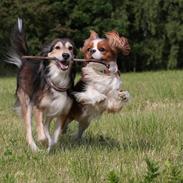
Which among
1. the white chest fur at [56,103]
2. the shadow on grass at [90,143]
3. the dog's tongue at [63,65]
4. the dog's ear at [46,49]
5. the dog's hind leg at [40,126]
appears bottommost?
the shadow on grass at [90,143]

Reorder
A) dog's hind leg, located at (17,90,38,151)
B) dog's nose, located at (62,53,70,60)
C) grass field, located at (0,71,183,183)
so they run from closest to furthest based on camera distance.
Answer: grass field, located at (0,71,183,183) < dog's nose, located at (62,53,70,60) < dog's hind leg, located at (17,90,38,151)

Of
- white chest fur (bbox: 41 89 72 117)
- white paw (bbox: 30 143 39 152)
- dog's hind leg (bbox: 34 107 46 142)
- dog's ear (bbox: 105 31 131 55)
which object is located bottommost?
white paw (bbox: 30 143 39 152)

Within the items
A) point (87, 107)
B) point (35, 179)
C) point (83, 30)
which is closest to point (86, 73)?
point (87, 107)

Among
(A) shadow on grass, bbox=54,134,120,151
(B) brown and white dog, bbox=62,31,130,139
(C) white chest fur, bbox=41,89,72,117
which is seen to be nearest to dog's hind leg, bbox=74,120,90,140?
(A) shadow on grass, bbox=54,134,120,151

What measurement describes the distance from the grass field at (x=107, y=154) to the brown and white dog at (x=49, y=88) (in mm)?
346

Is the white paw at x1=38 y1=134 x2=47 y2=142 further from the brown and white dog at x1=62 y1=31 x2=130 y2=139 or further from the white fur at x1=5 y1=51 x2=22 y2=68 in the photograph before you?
the white fur at x1=5 y1=51 x2=22 y2=68

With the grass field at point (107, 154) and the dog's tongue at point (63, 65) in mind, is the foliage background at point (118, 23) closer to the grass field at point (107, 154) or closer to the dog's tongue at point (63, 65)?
the grass field at point (107, 154)

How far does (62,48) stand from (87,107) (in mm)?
839

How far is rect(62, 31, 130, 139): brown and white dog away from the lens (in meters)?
6.73

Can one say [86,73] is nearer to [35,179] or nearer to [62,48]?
[62,48]

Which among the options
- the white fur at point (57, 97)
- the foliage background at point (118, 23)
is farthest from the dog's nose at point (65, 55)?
the foliage background at point (118, 23)

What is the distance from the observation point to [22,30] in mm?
7777

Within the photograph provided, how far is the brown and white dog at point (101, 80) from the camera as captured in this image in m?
6.73

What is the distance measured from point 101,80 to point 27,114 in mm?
1107
